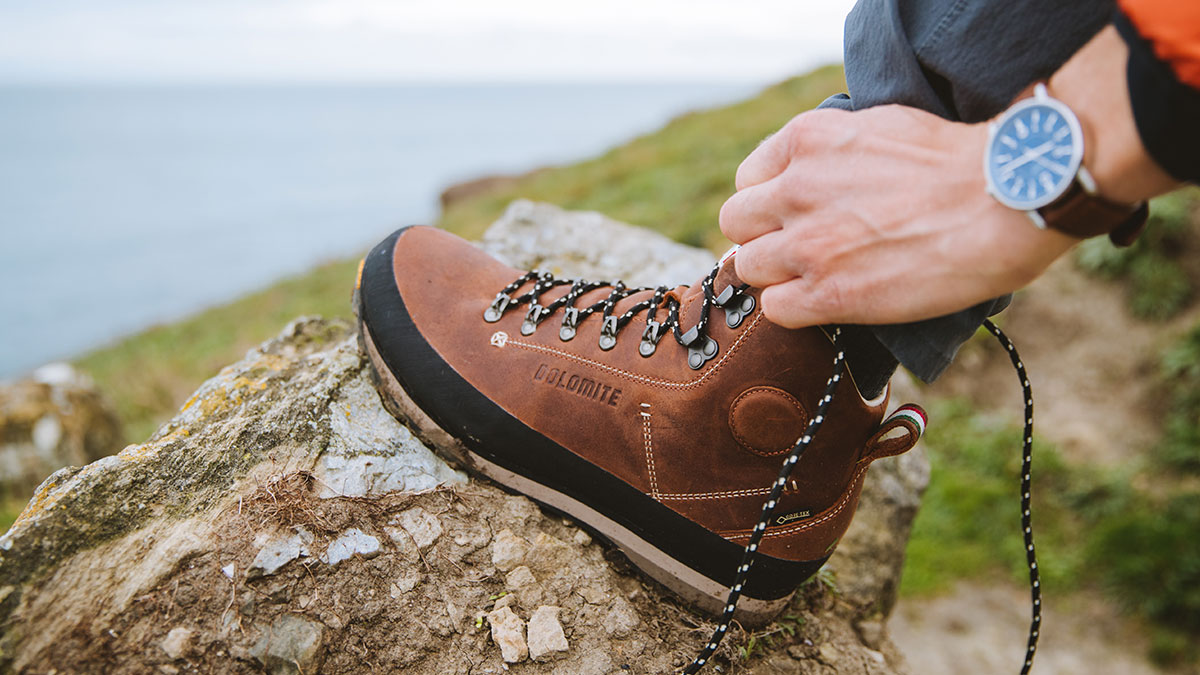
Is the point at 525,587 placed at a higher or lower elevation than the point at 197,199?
higher

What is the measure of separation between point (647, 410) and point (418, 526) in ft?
2.16

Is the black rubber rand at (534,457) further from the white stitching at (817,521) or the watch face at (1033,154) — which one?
the watch face at (1033,154)

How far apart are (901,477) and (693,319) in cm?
146

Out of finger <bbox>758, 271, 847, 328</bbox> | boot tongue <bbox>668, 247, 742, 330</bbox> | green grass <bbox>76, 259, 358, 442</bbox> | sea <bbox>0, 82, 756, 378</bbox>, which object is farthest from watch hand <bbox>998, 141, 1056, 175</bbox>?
sea <bbox>0, 82, 756, 378</bbox>

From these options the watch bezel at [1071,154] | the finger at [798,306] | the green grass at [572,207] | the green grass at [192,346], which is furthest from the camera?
the green grass at [572,207]

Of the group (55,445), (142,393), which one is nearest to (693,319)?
(55,445)

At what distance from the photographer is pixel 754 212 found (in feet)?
4.29

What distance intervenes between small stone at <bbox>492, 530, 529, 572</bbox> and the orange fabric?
155cm

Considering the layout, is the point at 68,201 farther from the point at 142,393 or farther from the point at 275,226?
the point at 142,393

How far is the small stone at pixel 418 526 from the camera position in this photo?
1.62 m

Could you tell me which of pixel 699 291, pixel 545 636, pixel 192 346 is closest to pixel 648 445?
pixel 699 291

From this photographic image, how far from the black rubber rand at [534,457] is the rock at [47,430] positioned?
5399 millimetres

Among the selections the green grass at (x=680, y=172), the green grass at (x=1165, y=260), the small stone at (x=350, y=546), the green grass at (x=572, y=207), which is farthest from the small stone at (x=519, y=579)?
the green grass at (x=1165, y=260)

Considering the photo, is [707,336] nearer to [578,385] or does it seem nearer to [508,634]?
[578,385]
